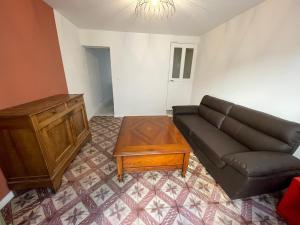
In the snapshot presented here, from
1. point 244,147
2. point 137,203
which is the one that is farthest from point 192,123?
point 137,203

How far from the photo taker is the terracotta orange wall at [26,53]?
134 cm

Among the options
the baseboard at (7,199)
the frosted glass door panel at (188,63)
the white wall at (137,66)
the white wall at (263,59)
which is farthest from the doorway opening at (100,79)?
the white wall at (263,59)

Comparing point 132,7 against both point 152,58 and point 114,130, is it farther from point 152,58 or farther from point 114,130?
point 114,130

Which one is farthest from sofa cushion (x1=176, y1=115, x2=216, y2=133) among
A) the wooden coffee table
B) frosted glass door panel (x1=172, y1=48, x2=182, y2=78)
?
frosted glass door panel (x1=172, y1=48, x2=182, y2=78)

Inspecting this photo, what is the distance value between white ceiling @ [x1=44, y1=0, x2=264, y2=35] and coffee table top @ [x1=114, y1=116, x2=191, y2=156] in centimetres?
185

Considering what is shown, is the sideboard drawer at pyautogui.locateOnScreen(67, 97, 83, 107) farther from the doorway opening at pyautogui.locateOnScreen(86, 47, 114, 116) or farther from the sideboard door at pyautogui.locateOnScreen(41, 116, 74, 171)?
the doorway opening at pyautogui.locateOnScreen(86, 47, 114, 116)

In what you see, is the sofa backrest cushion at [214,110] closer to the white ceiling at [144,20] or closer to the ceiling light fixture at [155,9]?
the white ceiling at [144,20]

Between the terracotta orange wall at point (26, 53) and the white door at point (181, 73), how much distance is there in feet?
8.99

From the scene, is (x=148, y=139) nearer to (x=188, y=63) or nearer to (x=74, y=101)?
(x=74, y=101)

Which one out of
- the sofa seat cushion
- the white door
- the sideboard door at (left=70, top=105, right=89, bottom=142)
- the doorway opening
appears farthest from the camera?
the doorway opening

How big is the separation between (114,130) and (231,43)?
2.97 metres

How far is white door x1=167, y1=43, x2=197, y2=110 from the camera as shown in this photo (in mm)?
3652

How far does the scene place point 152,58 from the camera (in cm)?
357

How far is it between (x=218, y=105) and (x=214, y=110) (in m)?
0.12
